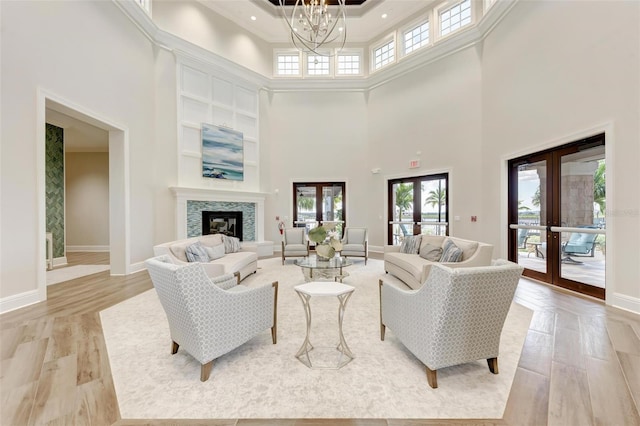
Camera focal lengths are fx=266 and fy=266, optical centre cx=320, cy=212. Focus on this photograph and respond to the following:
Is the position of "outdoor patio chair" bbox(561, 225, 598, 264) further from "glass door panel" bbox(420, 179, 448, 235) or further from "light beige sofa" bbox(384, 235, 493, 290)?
"glass door panel" bbox(420, 179, 448, 235)

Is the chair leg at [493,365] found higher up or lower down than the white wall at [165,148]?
lower down

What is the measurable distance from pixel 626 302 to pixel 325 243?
409 centimetres

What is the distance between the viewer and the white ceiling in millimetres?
7414

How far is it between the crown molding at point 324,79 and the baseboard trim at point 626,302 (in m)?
5.45

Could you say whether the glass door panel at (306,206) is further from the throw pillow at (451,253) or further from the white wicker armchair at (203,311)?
the white wicker armchair at (203,311)

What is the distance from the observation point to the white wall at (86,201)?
9.07 metres

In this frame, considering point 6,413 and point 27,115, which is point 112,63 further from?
point 6,413

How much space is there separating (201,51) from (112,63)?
8.32ft

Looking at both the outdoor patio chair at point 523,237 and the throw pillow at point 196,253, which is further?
the outdoor patio chair at point 523,237

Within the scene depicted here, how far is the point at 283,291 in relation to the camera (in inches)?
175

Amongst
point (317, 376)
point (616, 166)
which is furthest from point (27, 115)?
point (616, 166)

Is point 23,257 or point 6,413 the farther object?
point 23,257

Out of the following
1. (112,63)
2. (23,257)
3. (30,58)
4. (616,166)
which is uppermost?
(112,63)

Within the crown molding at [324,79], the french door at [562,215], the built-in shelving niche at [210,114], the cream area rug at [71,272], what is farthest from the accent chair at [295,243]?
the crown molding at [324,79]
